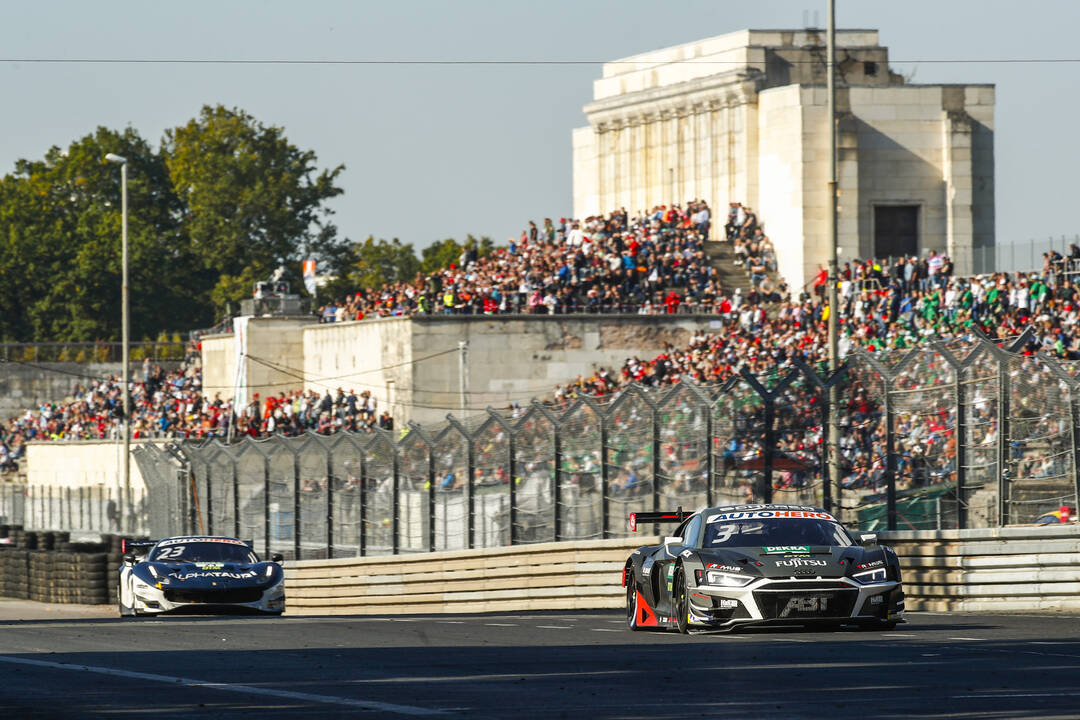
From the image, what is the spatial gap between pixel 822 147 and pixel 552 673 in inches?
1656

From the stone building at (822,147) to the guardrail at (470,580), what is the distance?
869 inches

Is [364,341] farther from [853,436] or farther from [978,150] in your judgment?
[853,436]

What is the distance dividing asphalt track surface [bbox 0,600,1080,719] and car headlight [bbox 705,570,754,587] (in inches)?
19.4

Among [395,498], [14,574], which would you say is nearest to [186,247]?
[14,574]

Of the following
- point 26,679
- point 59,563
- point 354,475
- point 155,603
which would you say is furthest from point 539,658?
point 59,563

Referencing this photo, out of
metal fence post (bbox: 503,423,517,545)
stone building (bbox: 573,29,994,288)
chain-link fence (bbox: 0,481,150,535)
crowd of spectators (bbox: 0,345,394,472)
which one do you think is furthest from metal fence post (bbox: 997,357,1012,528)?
stone building (bbox: 573,29,994,288)

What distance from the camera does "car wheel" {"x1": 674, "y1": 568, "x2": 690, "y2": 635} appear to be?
57.8 ft

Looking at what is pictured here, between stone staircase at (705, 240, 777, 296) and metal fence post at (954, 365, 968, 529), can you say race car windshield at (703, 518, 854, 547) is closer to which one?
metal fence post at (954, 365, 968, 529)

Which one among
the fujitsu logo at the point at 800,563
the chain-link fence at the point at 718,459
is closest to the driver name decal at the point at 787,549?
the fujitsu logo at the point at 800,563

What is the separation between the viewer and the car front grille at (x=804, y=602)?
1695cm

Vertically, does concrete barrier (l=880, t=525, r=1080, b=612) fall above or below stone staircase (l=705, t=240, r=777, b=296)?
below

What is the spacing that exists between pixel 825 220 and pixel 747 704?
43709mm

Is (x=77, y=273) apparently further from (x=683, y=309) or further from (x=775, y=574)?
(x=775, y=574)

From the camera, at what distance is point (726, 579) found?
17156 mm
